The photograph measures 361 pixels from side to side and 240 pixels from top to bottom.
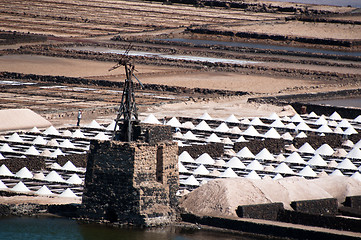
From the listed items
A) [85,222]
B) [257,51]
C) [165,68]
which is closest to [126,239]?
[85,222]

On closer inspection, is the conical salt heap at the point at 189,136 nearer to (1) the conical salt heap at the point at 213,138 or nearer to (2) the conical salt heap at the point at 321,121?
(1) the conical salt heap at the point at 213,138

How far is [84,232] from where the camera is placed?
31.2m

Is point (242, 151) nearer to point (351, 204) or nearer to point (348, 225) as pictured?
point (351, 204)

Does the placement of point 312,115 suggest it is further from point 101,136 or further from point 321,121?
point 101,136

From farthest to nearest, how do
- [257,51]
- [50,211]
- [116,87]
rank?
[257,51] → [116,87] → [50,211]

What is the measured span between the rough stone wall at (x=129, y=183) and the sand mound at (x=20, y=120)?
72.7ft

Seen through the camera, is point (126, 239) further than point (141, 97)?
No

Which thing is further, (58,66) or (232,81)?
(58,66)

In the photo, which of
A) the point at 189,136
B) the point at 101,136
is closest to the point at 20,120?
the point at 101,136

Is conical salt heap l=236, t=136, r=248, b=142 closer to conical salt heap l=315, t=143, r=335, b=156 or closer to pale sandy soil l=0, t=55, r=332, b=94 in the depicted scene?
conical salt heap l=315, t=143, r=335, b=156

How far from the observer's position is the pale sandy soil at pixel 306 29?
124581mm

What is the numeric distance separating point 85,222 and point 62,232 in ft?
3.24

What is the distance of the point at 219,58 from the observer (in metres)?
97.9

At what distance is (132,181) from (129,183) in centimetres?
14
